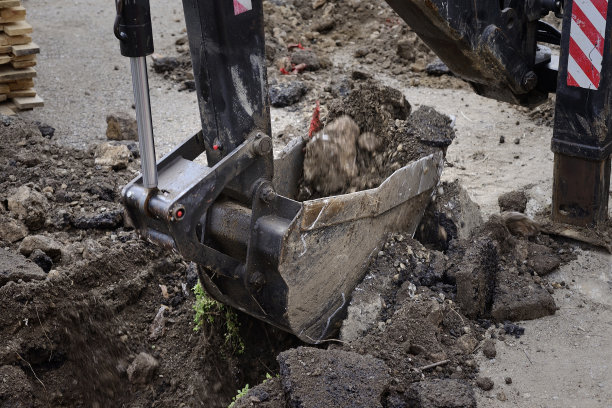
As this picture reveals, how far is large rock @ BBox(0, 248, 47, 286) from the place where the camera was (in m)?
4.71

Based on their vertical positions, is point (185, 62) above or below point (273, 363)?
above

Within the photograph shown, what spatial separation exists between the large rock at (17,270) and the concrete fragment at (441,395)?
2334 millimetres

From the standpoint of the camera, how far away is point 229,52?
3.46 metres

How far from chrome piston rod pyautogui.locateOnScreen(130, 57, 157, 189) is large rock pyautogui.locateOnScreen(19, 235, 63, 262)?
199cm

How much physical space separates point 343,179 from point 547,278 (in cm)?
136

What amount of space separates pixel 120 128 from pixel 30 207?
1713 mm

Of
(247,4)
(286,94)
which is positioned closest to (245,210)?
(247,4)

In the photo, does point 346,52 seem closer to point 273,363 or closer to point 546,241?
point 546,241

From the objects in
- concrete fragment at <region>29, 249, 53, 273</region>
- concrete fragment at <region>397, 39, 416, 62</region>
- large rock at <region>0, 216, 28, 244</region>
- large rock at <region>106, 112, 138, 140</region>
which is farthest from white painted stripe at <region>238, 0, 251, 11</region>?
concrete fragment at <region>397, 39, 416, 62</region>

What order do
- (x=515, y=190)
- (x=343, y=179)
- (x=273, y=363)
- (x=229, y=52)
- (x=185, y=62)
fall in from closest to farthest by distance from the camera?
(x=229, y=52)
(x=273, y=363)
(x=343, y=179)
(x=515, y=190)
(x=185, y=62)

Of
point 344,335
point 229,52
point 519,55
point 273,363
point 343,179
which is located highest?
point 229,52

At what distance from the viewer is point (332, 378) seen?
3617 mm

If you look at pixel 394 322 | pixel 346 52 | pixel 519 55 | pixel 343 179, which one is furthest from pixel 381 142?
pixel 346 52

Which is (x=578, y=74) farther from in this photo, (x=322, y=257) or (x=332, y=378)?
(x=332, y=378)
